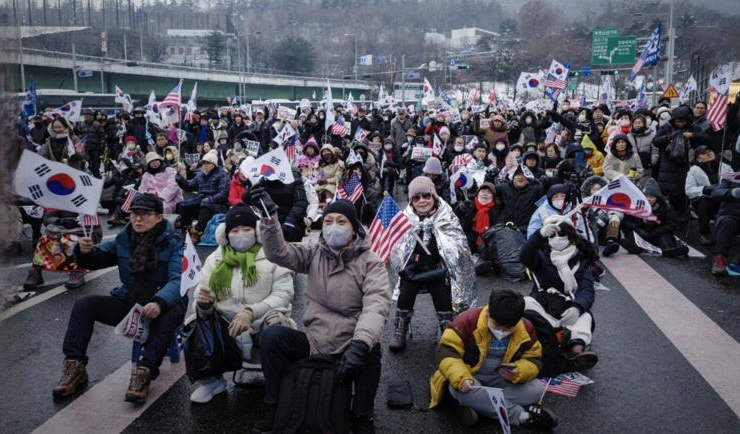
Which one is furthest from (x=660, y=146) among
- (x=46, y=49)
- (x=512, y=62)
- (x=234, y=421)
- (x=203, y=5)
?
(x=203, y=5)

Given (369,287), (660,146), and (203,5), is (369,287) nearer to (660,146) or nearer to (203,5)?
(660,146)

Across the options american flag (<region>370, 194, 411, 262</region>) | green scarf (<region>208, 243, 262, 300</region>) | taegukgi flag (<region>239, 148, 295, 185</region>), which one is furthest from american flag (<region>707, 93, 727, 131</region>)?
green scarf (<region>208, 243, 262, 300</region>)

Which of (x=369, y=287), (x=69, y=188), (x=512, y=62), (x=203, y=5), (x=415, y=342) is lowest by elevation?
(x=415, y=342)

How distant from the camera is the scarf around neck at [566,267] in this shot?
5348 mm

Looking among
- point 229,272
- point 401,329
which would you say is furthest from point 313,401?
point 401,329

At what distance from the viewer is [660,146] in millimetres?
11469

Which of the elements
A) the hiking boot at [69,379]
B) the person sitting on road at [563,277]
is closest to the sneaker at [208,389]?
the hiking boot at [69,379]

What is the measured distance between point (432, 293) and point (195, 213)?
6.15 m

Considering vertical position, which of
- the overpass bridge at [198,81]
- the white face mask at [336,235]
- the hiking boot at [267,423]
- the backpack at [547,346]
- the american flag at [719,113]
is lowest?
the hiking boot at [267,423]

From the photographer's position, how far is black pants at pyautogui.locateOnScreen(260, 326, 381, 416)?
13.2ft

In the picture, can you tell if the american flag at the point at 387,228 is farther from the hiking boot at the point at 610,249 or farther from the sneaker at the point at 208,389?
the hiking boot at the point at 610,249

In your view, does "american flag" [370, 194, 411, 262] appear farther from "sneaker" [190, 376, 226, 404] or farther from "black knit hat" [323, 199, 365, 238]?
"sneaker" [190, 376, 226, 404]

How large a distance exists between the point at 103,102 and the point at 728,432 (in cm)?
4141

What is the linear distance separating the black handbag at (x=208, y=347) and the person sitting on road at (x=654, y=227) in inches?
A: 270
